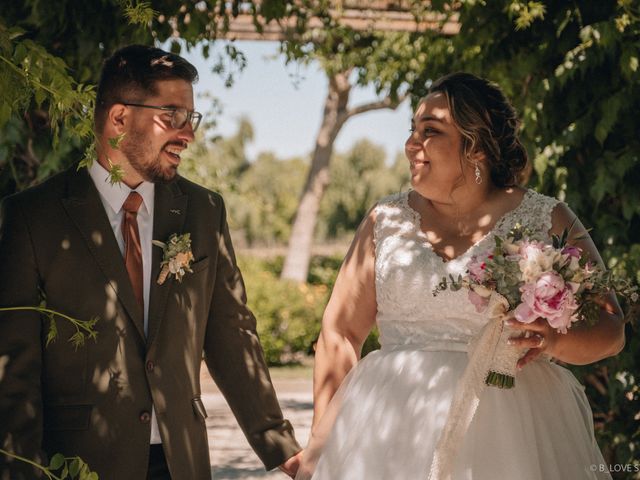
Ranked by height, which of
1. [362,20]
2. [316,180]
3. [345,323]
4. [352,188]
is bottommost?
[352,188]

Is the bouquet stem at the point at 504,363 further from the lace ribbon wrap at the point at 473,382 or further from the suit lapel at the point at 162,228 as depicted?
the suit lapel at the point at 162,228

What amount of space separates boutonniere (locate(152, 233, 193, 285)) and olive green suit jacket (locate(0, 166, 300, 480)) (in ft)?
0.12

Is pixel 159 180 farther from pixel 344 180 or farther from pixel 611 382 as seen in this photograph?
pixel 344 180

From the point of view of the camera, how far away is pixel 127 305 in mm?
3260

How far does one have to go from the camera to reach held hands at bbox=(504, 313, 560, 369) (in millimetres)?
3086

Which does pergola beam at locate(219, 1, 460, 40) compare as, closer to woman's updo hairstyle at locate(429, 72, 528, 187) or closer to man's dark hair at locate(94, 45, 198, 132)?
woman's updo hairstyle at locate(429, 72, 528, 187)

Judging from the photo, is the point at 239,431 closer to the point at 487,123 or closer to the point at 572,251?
the point at 487,123

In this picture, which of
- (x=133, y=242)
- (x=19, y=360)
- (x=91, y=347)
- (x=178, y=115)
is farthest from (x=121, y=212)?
(x=19, y=360)

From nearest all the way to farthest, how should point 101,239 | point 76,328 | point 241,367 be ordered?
point 76,328 → point 101,239 → point 241,367

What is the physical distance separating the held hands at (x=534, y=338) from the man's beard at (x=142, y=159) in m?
1.29

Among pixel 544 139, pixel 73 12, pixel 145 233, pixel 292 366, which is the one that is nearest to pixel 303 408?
pixel 292 366

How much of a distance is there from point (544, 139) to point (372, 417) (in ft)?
8.50

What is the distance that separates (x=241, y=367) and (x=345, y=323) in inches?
17.5

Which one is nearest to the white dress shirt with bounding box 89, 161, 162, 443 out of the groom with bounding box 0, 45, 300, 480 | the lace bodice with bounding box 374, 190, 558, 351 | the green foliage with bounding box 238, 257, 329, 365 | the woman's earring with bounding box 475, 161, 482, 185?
the groom with bounding box 0, 45, 300, 480
